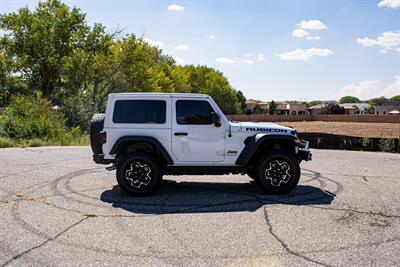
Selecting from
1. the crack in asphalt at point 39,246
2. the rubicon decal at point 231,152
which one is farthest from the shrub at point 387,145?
the crack in asphalt at point 39,246

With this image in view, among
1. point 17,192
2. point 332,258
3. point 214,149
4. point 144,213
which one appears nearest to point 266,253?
point 332,258

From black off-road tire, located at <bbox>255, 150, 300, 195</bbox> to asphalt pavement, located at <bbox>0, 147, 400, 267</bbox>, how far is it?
0.23 m

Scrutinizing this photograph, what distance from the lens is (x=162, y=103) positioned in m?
7.59

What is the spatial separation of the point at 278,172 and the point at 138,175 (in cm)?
280

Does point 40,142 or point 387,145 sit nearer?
point 387,145

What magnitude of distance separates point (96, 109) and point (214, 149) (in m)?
20.4

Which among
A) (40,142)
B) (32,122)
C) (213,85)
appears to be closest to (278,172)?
(40,142)

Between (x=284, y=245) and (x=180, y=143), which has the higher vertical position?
(x=180, y=143)

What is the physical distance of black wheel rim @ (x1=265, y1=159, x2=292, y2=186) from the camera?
25.1 ft

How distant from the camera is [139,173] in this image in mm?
7496

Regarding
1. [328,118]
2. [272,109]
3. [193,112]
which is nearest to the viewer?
[193,112]

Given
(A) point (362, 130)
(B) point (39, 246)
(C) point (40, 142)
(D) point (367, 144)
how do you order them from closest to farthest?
(B) point (39, 246) → (C) point (40, 142) → (D) point (367, 144) → (A) point (362, 130)

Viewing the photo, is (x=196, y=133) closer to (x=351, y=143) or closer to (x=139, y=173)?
(x=139, y=173)

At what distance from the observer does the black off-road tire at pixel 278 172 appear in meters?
7.56
